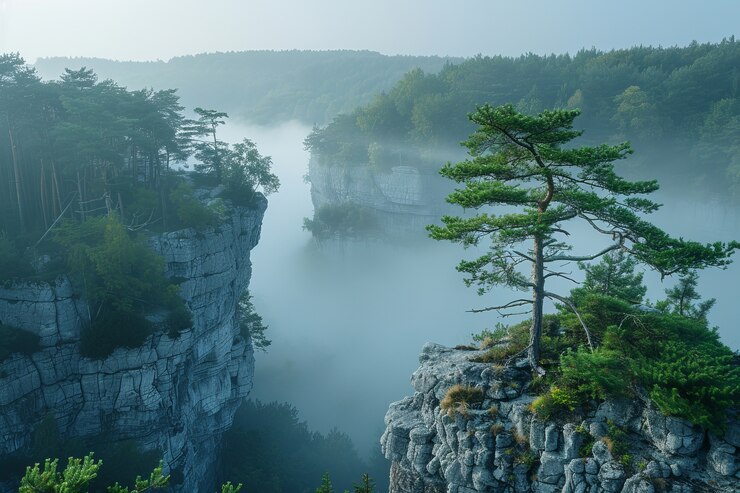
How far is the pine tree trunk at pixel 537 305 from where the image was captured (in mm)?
14836

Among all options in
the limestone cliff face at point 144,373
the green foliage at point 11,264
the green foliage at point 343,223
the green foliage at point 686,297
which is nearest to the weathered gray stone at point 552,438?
the green foliage at point 686,297

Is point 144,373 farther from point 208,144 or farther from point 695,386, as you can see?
point 695,386

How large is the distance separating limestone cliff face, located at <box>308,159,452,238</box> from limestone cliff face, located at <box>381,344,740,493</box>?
46360 mm

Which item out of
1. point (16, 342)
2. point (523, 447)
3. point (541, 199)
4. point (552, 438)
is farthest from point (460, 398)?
point (16, 342)

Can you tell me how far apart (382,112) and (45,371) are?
50703 mm

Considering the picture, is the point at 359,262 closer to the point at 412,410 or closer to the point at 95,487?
the point at 95,487

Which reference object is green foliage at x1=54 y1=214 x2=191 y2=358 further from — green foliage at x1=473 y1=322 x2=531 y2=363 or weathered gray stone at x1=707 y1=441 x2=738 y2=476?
weathered gray stone at x1=707 y1=441 x2=738 y2=476

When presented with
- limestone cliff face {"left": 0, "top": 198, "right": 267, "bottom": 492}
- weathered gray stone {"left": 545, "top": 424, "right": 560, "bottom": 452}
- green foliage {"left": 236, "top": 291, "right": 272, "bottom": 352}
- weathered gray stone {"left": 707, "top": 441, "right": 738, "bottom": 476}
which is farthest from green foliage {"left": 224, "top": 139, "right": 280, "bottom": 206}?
weathered gray stone {"left": 707, "top": 441, "right": 738, "bottom": 476}

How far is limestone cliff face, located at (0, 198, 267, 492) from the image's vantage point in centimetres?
2527

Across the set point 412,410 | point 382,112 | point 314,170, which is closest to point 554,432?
point 412,410

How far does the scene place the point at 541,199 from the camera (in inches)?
584

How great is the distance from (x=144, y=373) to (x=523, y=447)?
19.9 metres

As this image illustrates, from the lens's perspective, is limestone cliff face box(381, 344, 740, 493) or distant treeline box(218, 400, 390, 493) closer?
limestone cliff face box(381, 344, 740, 493)

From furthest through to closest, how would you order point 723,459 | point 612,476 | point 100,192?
point 100,192 < point 612,476 < point 723,459
